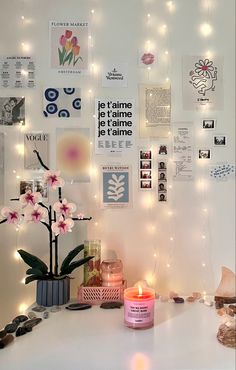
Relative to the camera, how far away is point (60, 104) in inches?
59.5

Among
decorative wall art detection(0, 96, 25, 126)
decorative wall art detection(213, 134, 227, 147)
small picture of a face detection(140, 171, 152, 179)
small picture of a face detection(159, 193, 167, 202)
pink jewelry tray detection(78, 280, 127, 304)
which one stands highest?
decorative wall art detection(0, 96, 25, 126)

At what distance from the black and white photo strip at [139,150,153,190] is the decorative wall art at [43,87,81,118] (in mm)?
304

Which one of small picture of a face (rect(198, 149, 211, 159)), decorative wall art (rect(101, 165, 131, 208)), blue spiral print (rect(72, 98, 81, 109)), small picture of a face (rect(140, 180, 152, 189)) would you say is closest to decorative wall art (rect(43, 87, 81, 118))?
blue spiral print (rect(72, 98, 81, 109))

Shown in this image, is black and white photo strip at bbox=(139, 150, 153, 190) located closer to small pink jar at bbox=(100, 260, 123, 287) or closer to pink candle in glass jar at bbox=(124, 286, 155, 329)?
small pink jar at bbox=(100, 260, 123, 287)

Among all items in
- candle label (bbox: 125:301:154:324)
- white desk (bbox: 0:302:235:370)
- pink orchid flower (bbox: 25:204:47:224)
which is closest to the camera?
white desk (bbox: 0:302:235:370)

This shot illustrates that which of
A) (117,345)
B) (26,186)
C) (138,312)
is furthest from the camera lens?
(26,186)

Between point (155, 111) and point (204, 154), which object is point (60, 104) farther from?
point (204, 154)

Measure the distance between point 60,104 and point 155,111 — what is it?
1.23ft

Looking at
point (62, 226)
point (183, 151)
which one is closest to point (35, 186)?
point (62, 226)

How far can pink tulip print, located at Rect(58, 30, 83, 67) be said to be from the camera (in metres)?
1.51

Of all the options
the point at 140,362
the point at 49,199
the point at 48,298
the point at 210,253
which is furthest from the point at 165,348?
the point at 49,199

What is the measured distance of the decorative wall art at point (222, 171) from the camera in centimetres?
151

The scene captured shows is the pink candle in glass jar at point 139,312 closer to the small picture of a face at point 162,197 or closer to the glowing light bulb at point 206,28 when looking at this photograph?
the small picture of a face at point 162,197

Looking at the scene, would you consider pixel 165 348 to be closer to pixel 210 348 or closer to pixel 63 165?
pixel 210 348
